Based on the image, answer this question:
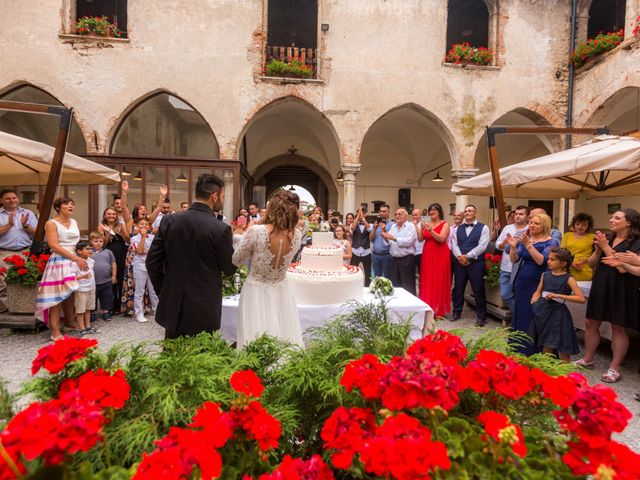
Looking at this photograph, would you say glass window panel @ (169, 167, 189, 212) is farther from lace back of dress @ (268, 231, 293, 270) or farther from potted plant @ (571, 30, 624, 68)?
potted plant @ (571, 30, 624, 68)

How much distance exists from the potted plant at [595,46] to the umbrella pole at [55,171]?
13.4 meters

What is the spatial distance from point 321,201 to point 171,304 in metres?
17.3

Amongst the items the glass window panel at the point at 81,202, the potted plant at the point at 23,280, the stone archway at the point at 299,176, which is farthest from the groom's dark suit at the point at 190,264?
the stone archway at the point at 299,176

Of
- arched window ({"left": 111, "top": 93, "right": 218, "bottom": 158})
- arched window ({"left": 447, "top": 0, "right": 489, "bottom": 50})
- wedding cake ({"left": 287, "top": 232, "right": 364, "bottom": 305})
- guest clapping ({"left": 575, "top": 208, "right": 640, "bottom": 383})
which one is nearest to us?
guest clapping ({"left": 575, "top": 208, "right": 640, "bottom": 383})

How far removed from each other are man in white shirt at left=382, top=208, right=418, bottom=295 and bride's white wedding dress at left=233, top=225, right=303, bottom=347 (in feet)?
13.0

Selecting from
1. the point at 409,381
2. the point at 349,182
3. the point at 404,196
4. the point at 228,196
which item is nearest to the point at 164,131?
the point at 228,196

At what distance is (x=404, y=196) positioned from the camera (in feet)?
57.6

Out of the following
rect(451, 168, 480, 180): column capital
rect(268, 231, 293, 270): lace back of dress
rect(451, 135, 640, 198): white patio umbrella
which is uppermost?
rect(451, 168, 480, 180): column capital

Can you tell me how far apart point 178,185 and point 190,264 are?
10.3 m

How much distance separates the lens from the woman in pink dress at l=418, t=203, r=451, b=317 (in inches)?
249

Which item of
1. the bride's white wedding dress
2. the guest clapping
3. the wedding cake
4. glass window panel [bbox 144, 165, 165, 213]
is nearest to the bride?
the bride's white wedding dress

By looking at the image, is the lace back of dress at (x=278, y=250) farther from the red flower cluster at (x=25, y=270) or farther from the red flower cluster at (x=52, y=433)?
the red flower cluster at (x=25, y=270)

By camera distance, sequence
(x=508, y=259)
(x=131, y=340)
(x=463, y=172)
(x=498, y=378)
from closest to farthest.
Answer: (x=498, y=378)
(x=131, y=340)
(x=508, y=259)
(x=463, y=172)

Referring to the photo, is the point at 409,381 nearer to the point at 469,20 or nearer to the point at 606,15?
the point at 469,20
